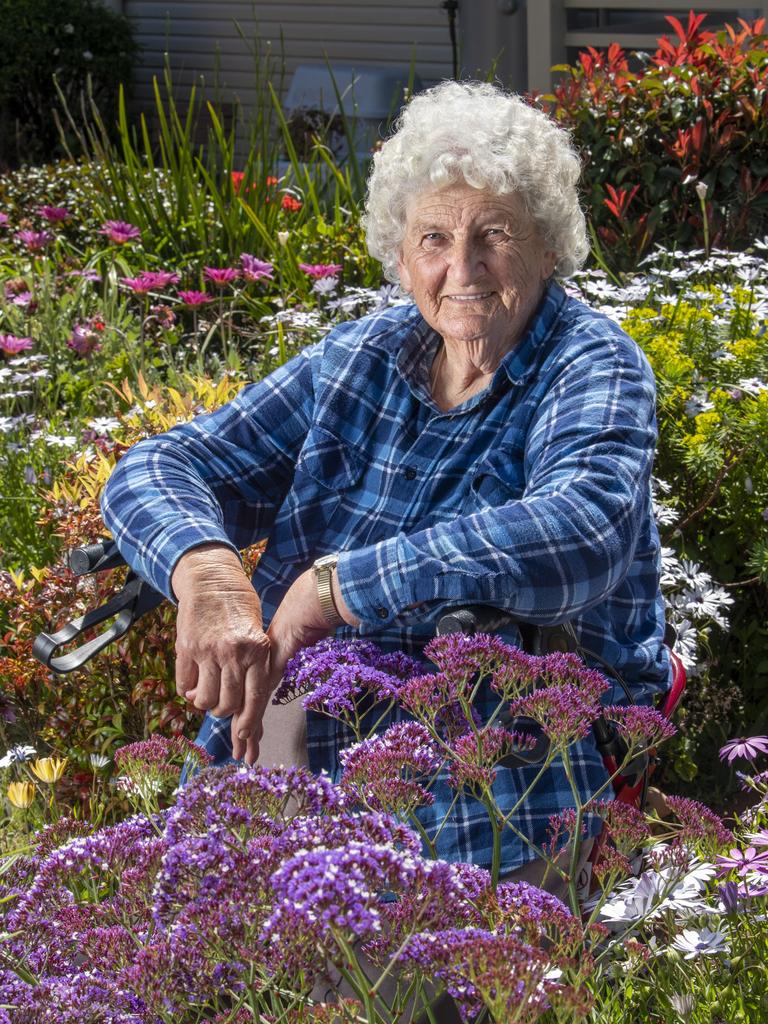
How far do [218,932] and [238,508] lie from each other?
146 centimetres

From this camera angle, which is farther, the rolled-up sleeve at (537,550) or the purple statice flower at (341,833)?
the rolled-up sleeve at (537,550)

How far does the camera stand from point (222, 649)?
2.06m

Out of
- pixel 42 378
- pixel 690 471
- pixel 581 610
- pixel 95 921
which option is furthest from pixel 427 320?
pixel 42 378

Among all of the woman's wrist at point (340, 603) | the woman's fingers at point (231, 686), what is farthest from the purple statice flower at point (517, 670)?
the woman's fingers at point (231, 686)

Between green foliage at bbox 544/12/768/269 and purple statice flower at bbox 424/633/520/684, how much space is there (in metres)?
3.59

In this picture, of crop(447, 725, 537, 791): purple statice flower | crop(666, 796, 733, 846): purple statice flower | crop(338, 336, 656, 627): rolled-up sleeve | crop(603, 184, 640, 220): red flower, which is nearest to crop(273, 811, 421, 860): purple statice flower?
crop(447, 725, 537, 791): purple statice flower

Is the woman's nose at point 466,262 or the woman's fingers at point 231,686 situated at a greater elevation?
the woman's nose at point 466,262

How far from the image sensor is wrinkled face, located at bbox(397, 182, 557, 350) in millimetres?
2387

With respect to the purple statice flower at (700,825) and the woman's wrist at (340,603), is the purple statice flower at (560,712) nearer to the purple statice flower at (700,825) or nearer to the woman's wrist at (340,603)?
the purple statice flower at (700,825)

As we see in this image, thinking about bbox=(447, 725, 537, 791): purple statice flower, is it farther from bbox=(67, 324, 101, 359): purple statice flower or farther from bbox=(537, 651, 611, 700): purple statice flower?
bbox=(67, 324, 101, 359): purple statice flower

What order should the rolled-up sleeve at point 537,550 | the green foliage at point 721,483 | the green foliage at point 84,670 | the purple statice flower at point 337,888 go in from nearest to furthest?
the purple statice flower at point 337,888 → the rolled-up sleeve at point 537,550 → the green foliage at point 84,670 → the green foliage at point 721,483

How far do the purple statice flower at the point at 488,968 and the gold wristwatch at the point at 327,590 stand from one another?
830mm

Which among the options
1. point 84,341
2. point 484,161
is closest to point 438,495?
point 484,161

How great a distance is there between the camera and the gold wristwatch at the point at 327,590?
2.05m
